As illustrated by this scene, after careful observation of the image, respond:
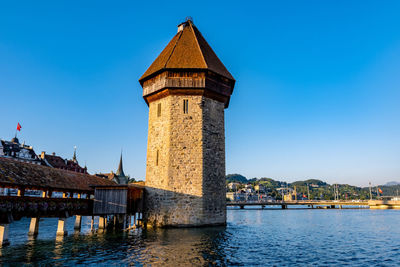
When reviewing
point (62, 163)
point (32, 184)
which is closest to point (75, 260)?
point (32, 184)

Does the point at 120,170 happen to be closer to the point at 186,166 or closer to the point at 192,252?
the point at 186,166

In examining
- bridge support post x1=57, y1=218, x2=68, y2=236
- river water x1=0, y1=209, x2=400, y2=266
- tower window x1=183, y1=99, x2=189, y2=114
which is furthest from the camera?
tower window x1=183, y1=99, x2=189, y2=114

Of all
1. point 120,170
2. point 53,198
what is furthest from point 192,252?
point 120,170

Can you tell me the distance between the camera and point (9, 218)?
12.2 meters

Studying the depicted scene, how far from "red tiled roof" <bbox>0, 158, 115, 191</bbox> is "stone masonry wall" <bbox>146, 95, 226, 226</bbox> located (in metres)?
4.85

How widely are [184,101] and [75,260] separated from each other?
42.6 feet

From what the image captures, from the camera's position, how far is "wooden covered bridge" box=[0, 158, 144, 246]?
12469 millimetres

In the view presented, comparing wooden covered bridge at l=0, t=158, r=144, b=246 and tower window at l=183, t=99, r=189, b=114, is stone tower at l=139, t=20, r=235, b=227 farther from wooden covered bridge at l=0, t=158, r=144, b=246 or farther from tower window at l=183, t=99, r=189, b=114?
wooden covered bridge at l=0, t=158, r=144, b=246

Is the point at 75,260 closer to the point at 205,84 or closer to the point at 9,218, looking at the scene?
the point at 9,218

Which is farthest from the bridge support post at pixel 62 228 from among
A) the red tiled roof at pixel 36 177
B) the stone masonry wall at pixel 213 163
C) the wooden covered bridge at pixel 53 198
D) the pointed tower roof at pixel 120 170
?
the pointed tower roof at pixel 120 170

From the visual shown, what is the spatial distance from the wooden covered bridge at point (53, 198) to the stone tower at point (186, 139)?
2352 millimetres

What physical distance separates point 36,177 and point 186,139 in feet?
30.8

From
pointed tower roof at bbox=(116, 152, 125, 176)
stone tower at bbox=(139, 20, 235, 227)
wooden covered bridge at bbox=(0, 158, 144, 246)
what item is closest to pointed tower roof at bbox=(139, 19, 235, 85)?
stone tower at bbox=(139, 20, 235, 227)

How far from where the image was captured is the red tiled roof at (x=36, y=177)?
1288 centimetres
